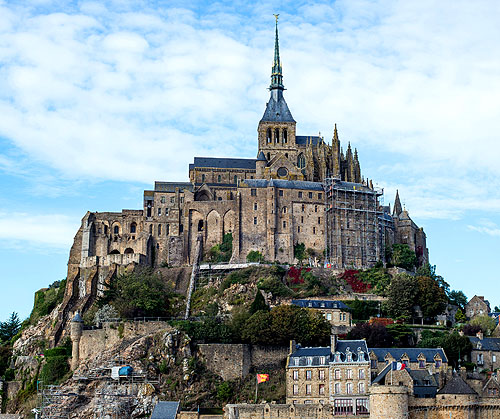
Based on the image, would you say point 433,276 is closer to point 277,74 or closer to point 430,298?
point 430,298

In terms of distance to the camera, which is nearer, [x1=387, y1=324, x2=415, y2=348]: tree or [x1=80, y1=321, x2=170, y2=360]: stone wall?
[x1=387, y1=324, x2=415, y2=348]: tree

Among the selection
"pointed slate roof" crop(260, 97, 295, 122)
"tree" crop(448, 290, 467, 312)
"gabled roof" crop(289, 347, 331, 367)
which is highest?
"pointed slate roof" crop(260, 97, 295, 122)

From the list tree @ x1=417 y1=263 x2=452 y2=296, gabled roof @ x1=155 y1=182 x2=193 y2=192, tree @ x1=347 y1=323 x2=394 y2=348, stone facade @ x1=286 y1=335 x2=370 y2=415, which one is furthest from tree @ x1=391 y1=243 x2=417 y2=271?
stone facade @ x1=286 y1=335 x2=370 y2=415

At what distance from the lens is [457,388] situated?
6231 cm

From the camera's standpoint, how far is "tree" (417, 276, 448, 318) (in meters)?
80.3

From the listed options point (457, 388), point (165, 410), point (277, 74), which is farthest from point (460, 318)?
point (277, 74)

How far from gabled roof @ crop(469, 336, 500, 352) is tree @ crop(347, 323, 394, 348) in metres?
6.41

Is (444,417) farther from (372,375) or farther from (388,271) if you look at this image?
(388,271)

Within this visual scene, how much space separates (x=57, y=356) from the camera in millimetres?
76812

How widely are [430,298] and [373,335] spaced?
10.4 metres

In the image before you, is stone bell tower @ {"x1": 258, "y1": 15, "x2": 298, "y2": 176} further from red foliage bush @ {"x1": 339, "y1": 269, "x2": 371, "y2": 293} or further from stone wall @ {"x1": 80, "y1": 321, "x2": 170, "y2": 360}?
stone wall @ {"x1": 80, "y1": 321, "x2": 170, "y2": 360}

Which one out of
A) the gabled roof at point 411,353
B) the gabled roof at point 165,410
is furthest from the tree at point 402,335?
the gabled roof at point 165,410

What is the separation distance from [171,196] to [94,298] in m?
15.3

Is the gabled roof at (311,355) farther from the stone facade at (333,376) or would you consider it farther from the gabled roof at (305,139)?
the gabled roof at (305,139)
